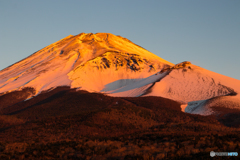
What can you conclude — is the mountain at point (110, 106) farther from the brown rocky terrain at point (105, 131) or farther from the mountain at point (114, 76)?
the mountain at point (114, 76)

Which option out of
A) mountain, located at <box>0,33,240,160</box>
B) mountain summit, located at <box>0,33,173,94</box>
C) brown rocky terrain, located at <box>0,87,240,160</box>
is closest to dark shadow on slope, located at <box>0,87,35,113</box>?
mountain, located at <box>0,33,240,160</box>

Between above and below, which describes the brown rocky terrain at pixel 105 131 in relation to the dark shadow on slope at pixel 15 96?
below

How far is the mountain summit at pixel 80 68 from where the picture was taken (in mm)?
108369

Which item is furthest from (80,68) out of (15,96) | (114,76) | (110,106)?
(110,106)

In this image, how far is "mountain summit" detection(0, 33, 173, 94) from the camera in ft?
356

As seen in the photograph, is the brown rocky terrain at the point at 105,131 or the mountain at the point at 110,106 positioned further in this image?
the mountain at the point at 110,106

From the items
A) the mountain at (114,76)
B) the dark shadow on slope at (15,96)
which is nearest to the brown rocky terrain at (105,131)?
the dark shadow on slope at (15,96)

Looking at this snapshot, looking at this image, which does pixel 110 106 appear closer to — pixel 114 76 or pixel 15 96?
pixel 15 96

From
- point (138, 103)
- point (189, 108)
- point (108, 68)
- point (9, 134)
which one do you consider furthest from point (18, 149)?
point (108, 68)

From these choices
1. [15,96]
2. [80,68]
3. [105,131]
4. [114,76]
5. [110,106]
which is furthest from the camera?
[114,76]

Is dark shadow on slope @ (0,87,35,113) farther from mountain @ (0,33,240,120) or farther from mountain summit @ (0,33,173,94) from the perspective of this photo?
mountain summit @ (0,33,173,94)

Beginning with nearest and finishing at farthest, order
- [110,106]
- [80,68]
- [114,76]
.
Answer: [110,106] → [80,68] → [114,76]

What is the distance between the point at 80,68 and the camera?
380 ft

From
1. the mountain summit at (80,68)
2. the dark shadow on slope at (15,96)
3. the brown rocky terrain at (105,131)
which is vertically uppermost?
the mountain summit at (80,68)
